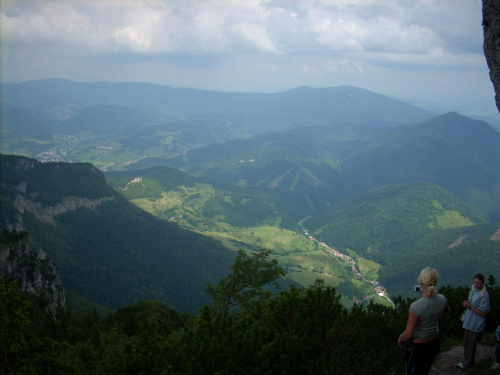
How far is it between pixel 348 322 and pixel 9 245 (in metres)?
79.3

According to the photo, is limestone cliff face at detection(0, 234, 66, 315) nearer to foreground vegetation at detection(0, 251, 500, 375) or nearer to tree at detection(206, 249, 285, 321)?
tree at detection(206, 249, 285, 321)

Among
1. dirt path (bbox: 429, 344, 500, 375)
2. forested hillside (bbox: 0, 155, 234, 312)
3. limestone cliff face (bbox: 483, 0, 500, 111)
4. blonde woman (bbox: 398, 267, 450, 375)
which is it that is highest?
limestone cliff face (bbox: 483, 0, 500, 111)

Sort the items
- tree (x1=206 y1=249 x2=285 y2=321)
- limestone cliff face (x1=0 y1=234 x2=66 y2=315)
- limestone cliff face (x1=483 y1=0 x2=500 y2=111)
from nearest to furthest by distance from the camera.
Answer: limestone cliff face (x1=483 y1=0 x2=500 y2=111), tree (x1=206 y1=249 x2=285 y2=321), limestone cliff face (x1=0 y1=234 x2=66 y2=315)

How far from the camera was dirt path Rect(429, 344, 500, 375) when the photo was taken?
15.3 meters

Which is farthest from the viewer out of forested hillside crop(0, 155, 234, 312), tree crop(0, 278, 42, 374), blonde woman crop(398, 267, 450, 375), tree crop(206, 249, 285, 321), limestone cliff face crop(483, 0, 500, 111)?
forested hillside crop(0, 155, 234, 312)

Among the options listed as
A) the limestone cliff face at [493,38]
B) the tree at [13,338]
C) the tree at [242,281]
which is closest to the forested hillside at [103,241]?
the tree at [242,281]

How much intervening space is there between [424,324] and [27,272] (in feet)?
268

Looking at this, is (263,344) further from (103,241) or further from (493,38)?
(103,241)

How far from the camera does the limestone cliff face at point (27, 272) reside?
222ft

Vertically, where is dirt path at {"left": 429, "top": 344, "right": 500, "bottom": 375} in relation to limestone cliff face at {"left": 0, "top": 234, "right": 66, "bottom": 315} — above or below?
above

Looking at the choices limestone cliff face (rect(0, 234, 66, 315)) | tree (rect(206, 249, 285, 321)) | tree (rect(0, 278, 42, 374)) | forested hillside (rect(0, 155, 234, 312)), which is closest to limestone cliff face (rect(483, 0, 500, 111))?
tree (rect(0, 278, 42, 374))

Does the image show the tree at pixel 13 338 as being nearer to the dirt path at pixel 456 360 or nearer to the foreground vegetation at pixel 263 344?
the foreground vegetation at pixel 263 344

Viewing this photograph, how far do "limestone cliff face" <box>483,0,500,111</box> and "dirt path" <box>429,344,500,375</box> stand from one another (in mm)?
11712

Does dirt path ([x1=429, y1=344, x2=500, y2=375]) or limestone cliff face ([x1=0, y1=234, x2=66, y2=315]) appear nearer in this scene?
dirt path ([x1=429, y1=344, x2=500, y2=375])
